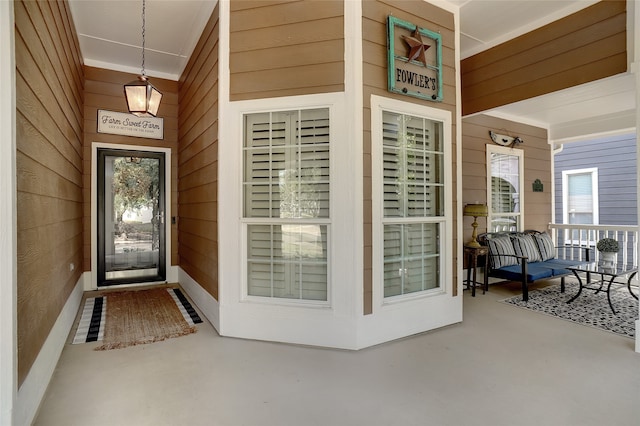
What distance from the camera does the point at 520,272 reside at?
4465 millimetres

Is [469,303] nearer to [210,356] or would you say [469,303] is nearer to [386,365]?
[386,365]

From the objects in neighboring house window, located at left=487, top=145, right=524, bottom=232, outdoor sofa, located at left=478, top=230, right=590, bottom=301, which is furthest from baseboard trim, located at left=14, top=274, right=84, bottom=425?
neighboring house window, located at left=487, top=145, right=524, bottom=232

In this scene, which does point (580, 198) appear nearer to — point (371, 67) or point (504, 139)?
point (504, 139)

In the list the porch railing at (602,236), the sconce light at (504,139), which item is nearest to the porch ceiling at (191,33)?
the sconce light at (504,139)

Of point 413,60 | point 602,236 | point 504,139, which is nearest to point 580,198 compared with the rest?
point 602,236

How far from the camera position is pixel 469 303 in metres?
4.27

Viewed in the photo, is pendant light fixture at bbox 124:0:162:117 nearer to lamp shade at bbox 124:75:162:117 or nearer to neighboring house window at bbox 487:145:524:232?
lamp shade at bbox 124:75:162:117

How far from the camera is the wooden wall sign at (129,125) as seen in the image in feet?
16.0

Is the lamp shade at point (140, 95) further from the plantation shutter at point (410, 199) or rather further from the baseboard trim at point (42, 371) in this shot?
the plantation shutter at point (410, 199)

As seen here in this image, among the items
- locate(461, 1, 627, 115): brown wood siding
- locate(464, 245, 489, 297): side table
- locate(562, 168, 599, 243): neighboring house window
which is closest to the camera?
locate(461, 1, 627, 115): brown wood siding

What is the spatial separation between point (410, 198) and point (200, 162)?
2.49 metres

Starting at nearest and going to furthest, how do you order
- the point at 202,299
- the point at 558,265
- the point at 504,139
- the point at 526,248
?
the point at 202,299
the point at 558,265
the point at 526,248
the point at 504,139

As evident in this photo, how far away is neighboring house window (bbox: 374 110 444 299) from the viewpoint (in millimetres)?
3086

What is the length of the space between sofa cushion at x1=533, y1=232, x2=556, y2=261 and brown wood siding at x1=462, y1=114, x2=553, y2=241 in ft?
1.56
